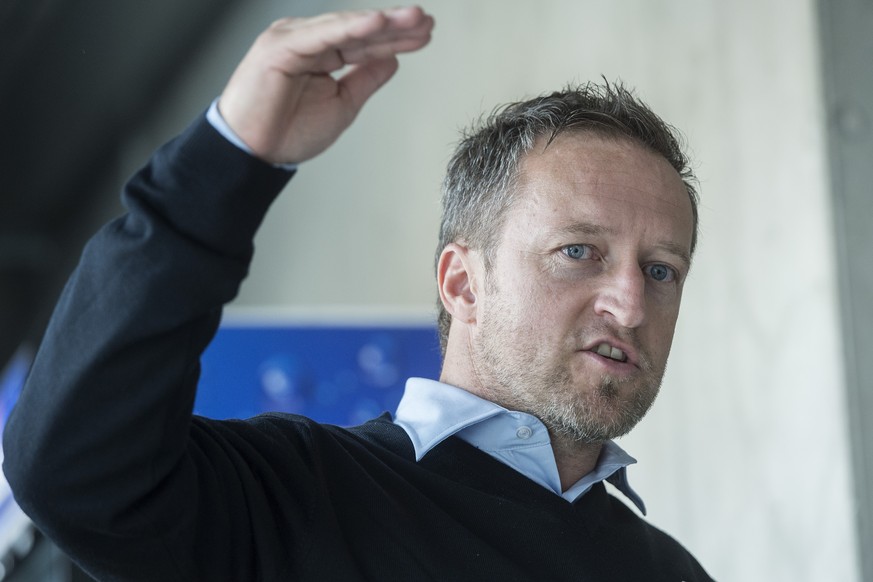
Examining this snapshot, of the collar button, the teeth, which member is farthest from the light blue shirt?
the teeth

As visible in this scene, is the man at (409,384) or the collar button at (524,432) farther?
the collar button at (524,432)

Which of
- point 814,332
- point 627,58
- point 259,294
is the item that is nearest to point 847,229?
point 814,332

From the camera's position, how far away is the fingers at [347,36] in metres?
0.83

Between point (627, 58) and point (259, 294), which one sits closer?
point (627, 58)

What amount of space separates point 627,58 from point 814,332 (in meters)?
1.09

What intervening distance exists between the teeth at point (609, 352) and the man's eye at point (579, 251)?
0.41 feet

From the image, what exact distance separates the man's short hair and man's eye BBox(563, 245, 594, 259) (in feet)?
0.43

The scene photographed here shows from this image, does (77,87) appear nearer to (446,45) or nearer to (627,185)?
(446,45)

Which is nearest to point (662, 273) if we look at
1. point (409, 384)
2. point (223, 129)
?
point (409, 384)

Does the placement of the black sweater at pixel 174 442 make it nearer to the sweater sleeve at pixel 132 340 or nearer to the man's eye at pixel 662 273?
the sweater sleeve at pixel 132 340

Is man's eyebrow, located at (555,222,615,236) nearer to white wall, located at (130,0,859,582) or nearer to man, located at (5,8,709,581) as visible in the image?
man, located at (5,8,709,581)

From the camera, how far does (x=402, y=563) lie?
1106mm

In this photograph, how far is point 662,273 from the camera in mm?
1472

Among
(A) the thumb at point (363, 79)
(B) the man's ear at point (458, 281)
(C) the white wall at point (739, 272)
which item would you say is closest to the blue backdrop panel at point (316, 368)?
(C) the white wall at point (739, 272)
